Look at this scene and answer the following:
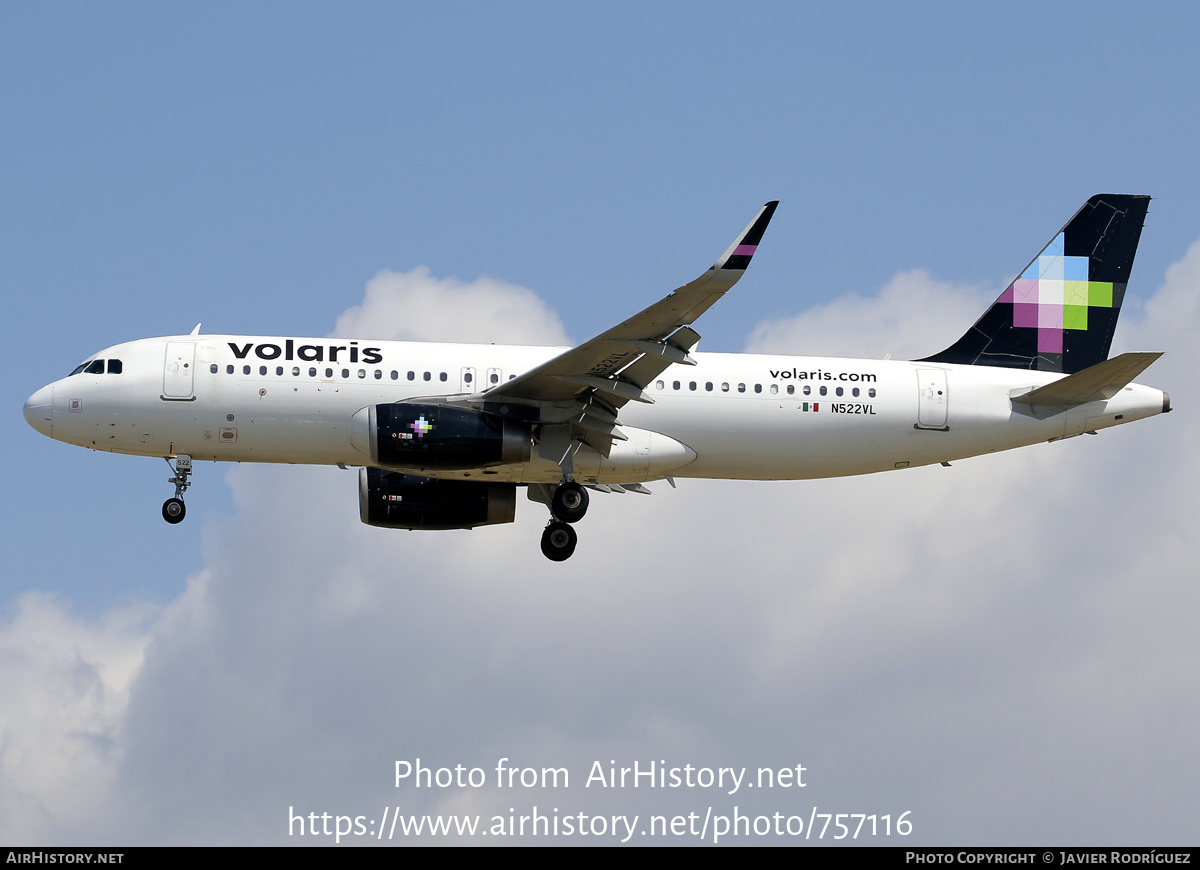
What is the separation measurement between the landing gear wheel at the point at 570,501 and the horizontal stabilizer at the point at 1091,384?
1152cm

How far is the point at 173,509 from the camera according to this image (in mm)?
36406

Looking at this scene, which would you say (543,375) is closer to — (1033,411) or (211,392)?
(211,392)

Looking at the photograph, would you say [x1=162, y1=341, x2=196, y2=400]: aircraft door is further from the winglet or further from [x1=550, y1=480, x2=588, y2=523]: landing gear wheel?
the winglet

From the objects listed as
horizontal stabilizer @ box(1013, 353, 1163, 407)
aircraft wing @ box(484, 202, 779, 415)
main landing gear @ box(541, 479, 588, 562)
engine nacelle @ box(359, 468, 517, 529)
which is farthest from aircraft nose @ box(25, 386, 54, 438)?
horizontal stabilizer @ box(1013, 353, 1163, 407)

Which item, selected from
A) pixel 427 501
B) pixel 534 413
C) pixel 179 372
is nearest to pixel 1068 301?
pixel 534 413

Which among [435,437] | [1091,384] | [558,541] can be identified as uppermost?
[1091,384]

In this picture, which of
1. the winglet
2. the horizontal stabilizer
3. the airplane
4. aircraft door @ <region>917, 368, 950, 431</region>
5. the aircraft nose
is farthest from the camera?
aircraft door @ <region>917, 368, 950, 431</region>

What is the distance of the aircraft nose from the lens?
119 ft

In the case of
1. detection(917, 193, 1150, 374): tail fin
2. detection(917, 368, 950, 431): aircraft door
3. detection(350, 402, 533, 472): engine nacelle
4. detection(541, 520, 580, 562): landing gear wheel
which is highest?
detection(917, 193, 1150, 374): tail fin

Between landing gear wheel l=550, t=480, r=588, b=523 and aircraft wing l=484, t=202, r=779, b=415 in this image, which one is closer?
aircraft wing l=484, t=202, r=779, b=415

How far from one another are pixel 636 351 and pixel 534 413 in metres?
3.43

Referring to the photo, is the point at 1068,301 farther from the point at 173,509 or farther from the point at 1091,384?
the point at 173,509

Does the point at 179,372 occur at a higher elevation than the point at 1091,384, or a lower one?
lower

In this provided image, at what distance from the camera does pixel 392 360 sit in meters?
35.8
